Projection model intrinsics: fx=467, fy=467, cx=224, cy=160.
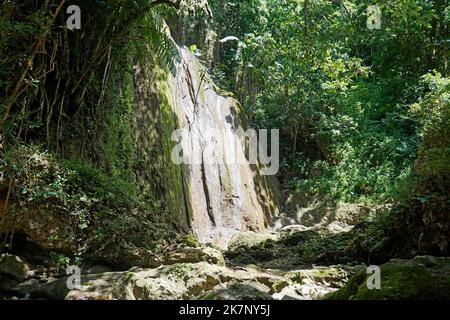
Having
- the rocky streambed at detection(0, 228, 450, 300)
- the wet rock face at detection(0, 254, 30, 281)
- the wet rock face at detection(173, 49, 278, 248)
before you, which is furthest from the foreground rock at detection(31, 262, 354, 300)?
the wet rock face at detection(173, 49, 278, 248)

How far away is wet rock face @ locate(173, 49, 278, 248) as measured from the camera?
416 inches

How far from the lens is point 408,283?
10.9 ft

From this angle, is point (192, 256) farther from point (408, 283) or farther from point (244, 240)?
point (244, 240)

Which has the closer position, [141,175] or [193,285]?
[193,285]

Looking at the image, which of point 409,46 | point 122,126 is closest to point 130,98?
point 122,126

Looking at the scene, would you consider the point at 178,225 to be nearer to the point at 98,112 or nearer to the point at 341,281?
the point at 98,112

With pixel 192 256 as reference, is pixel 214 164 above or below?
above

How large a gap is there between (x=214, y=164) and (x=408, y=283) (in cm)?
864

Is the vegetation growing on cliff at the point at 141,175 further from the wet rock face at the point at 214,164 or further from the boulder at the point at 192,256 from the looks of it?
the wet rock face at the point at 214,164

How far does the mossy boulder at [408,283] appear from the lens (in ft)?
10.7

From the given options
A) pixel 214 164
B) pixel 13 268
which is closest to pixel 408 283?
pixel 13 268

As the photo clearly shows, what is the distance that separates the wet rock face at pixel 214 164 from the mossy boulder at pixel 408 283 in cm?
607

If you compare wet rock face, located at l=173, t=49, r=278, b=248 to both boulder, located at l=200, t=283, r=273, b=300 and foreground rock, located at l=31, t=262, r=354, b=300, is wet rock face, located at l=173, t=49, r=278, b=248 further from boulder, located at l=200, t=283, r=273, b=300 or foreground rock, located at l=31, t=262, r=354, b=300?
boulder, located at l=200, t=283, r=273, b=300

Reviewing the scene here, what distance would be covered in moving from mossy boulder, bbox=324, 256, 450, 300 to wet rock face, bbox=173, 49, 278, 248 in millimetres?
6072
